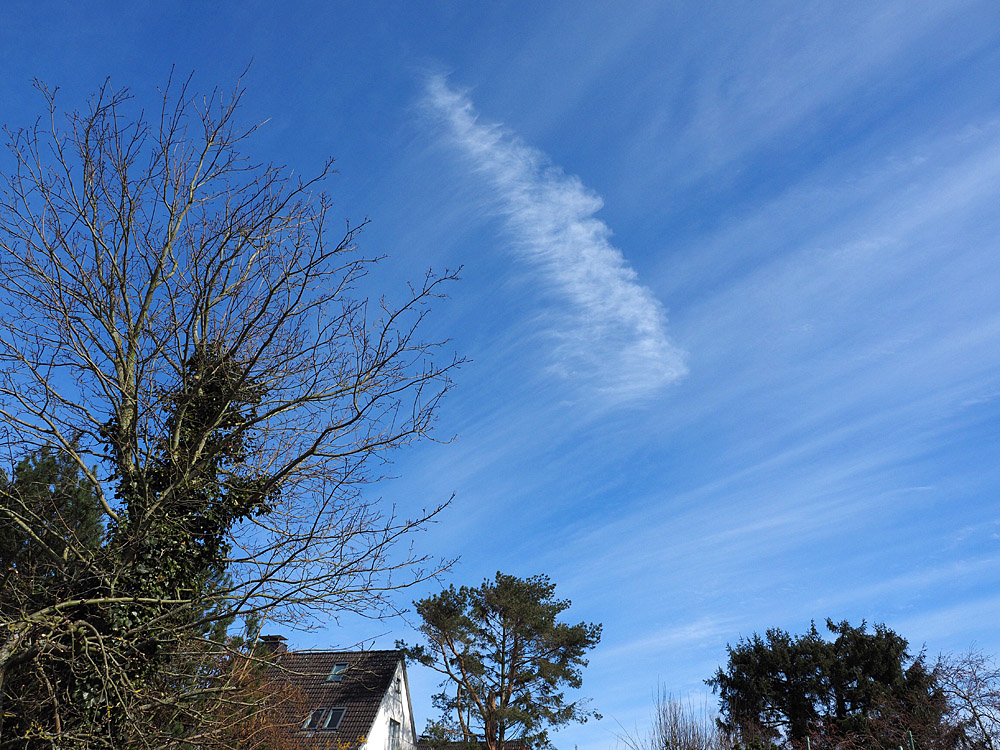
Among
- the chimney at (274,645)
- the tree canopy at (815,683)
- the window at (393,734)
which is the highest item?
the tree canopy at (815,683)

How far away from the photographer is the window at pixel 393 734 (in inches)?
978

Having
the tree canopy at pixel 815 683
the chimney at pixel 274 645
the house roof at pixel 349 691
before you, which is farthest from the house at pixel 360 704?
the tree canopy at pixel 815 683

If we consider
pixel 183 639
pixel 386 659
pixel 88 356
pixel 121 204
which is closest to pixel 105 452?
pixel 88 356

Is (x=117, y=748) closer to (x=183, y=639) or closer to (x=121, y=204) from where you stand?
(x=183, y=639)

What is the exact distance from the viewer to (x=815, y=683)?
32.8 meters

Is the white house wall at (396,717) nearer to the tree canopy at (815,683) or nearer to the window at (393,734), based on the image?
the window at (393,734)

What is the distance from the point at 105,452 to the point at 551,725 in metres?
21.7

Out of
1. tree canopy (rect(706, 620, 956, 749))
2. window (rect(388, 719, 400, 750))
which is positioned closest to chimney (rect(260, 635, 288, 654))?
window (rect(388, 719, 400, 750))

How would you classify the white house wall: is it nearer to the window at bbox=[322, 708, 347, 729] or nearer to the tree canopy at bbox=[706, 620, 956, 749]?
the window at bbox=[322, 708, 347, 729]

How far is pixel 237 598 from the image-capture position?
7383mm

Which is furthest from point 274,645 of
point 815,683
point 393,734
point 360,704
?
point 815,683

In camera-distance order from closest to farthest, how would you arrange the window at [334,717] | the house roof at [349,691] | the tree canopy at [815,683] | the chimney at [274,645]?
the chimney at [274,645], the house roof at [349,691], the window at [334,717], the tree canopy at [815,683]

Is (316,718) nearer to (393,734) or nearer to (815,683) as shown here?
(393,734)

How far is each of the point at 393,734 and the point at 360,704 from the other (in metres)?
2.21
